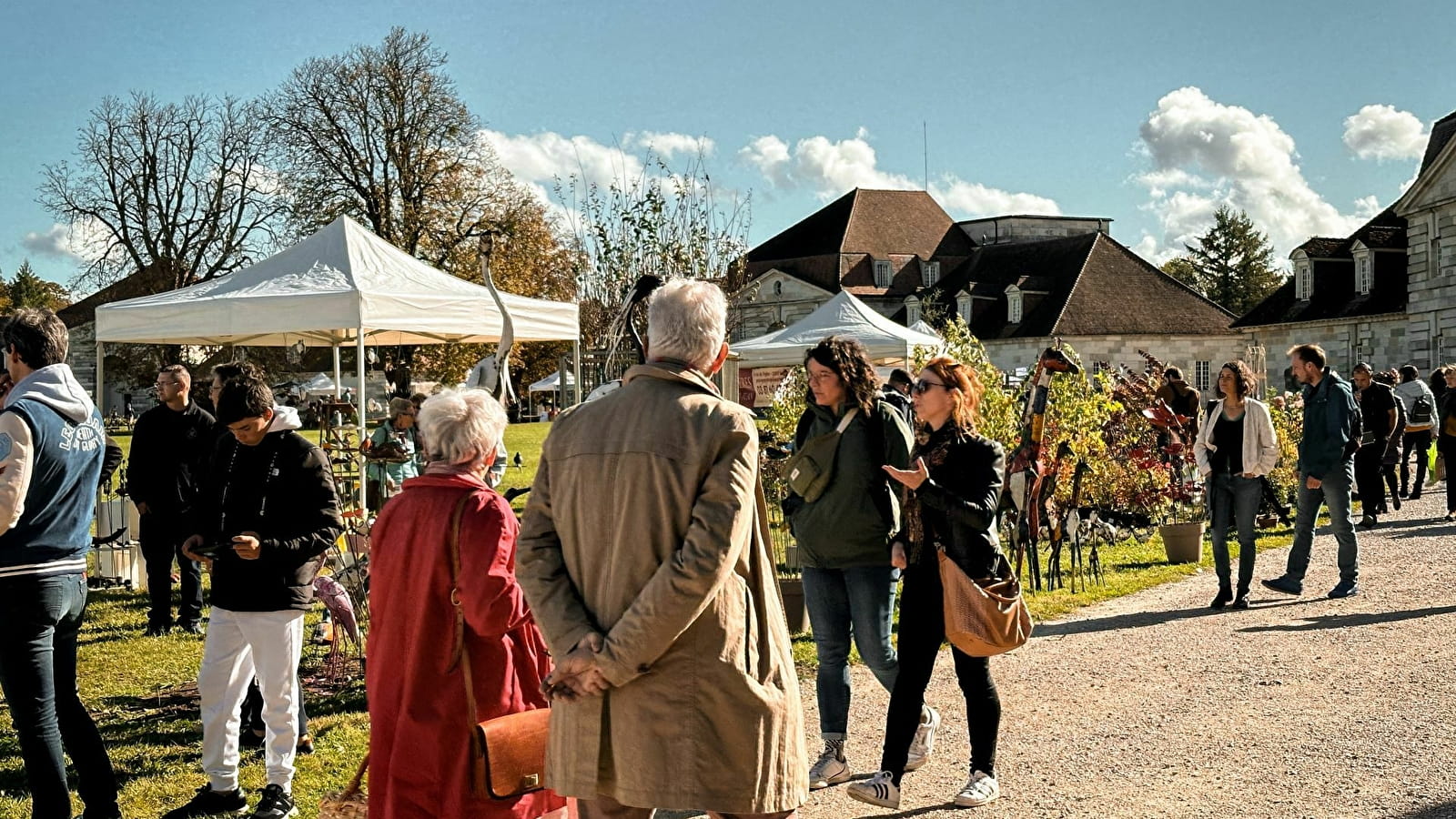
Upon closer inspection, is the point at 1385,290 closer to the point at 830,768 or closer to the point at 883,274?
the point at 883,274

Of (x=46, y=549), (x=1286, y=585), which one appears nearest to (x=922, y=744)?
(x=46, y=549)

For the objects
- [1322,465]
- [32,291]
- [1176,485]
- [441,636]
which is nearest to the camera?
[441,636]

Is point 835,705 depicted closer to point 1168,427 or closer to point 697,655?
point 697,655

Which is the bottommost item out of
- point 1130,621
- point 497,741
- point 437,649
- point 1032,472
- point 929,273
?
point 1130,621

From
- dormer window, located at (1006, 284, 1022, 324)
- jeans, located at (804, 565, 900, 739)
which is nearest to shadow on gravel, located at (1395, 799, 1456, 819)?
jeans, located at (804, 565, 900, 739)

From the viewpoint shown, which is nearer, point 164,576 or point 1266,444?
point 1266,444

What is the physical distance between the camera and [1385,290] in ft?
139

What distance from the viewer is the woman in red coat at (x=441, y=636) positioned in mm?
3898

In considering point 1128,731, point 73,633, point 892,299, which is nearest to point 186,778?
point 73,633

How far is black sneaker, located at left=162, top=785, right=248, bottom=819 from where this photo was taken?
5250 millimetres

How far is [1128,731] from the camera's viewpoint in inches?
252

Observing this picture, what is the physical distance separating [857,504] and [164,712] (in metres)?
4.21

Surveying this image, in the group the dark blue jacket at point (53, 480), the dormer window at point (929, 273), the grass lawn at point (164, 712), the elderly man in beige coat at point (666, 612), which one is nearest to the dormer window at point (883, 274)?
the dormer window at point (929, 273)

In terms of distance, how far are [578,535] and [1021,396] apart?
36.3 feet
